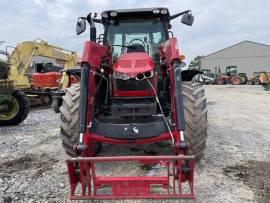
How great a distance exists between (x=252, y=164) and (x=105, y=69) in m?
2.62

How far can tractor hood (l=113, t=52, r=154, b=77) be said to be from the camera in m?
5.04

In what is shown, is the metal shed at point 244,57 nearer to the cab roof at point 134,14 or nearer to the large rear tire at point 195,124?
the cab roof at point 134,14

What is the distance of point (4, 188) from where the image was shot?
183 inches

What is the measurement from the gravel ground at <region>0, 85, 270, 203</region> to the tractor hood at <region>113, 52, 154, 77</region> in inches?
53.7

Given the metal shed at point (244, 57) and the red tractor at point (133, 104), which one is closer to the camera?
the red tractor at point (133, 104)

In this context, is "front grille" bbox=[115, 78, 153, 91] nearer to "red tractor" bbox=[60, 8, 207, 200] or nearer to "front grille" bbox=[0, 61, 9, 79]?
"red tractor" bbox=[60, 8, 207, 200]

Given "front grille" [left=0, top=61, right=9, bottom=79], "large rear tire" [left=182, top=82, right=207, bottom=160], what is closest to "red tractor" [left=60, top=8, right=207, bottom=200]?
"large rear tire" [left=182, top=82, right=207, bottom=160]

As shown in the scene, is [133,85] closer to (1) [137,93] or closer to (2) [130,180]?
(1) [137,93]

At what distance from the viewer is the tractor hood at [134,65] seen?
5.04 meters

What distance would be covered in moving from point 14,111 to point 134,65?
19.9 feet

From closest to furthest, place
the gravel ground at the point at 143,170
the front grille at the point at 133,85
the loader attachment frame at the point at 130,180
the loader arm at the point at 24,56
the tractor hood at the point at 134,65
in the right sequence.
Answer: the loader attachment frame at the point at 130,180 < the gravel ground at the point at 143,170 < the tractor hood at the point at 134,65 < the front grille at the point at 133,85 < the loader arm at the point at 24,56

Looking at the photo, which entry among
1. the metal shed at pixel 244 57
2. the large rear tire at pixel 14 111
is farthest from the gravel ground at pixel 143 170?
the metal shed at pixel 244 57

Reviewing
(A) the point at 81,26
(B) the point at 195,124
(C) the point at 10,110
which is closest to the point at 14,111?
(C) the point at 10,110

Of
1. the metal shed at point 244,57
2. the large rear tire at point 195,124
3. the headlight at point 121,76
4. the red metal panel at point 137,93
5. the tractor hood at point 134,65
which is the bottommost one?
the large rear tire at point 195,124
